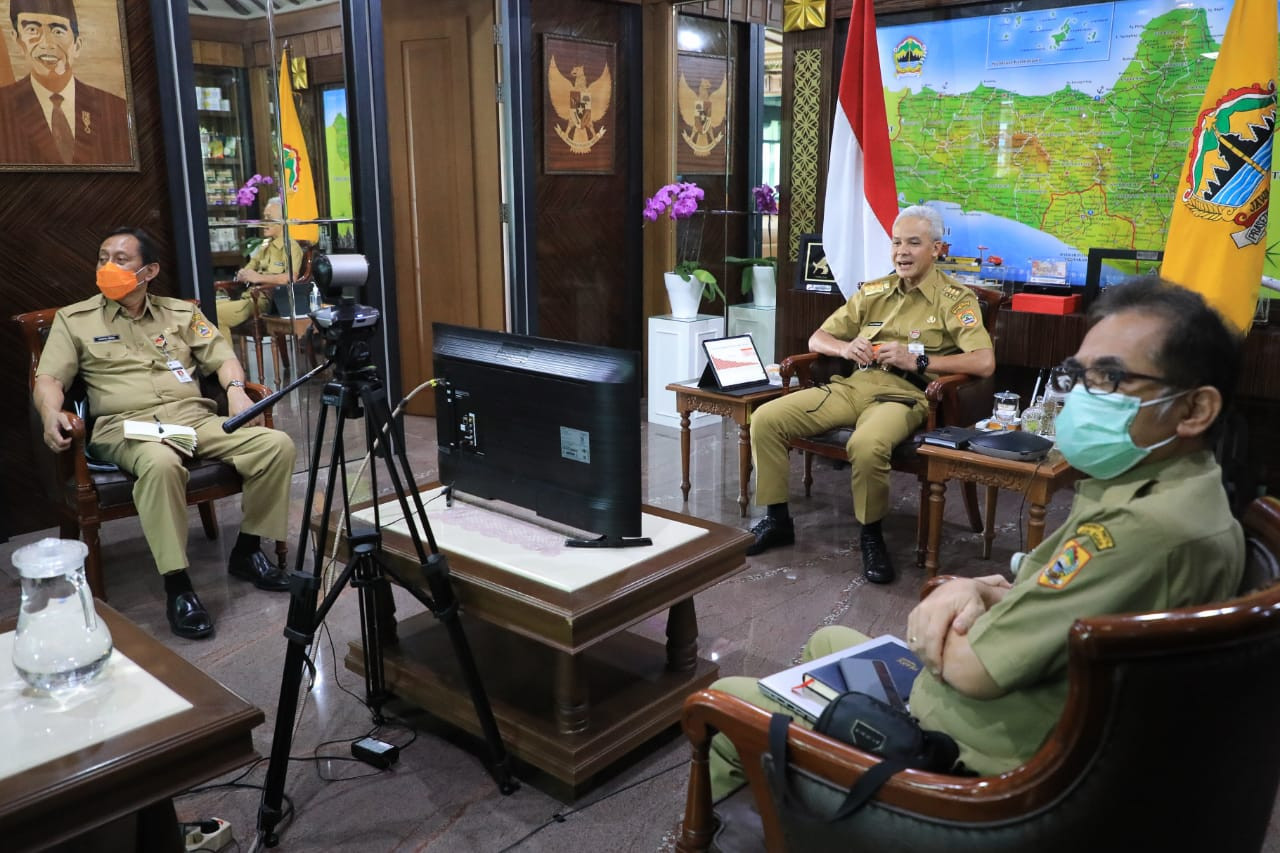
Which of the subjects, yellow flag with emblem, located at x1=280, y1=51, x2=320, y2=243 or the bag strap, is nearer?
the bag strap

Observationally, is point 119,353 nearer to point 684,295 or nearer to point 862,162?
point 684,295

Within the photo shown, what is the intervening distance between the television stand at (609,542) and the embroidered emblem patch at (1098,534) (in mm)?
1166

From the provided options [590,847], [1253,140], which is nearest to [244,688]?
[590,847]

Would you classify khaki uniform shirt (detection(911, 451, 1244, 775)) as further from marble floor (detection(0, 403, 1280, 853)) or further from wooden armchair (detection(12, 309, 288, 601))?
wooden armchair (detection(12, 309, 288, 601))

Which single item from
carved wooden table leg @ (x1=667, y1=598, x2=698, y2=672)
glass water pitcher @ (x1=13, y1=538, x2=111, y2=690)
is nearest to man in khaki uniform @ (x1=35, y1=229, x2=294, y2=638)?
glass water pitcher @ (x1=13, y1=538, x2=111, y2=690)

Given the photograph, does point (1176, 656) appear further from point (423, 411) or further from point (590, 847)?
point (423, 411)

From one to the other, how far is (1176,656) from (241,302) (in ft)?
13.2

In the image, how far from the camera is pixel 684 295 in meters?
5.27

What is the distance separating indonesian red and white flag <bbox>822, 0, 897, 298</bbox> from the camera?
436 cm

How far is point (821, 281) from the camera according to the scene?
189 inches

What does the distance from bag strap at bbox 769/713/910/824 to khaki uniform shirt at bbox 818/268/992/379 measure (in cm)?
257

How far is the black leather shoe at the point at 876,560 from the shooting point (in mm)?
3352

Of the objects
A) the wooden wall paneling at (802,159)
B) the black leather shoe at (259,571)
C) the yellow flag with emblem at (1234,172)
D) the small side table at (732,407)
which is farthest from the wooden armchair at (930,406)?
the black leather shoe at (259,571)

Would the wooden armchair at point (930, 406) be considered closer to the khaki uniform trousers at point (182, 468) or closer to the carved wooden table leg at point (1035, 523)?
the carved wooden table leg at point (1035, 523)
